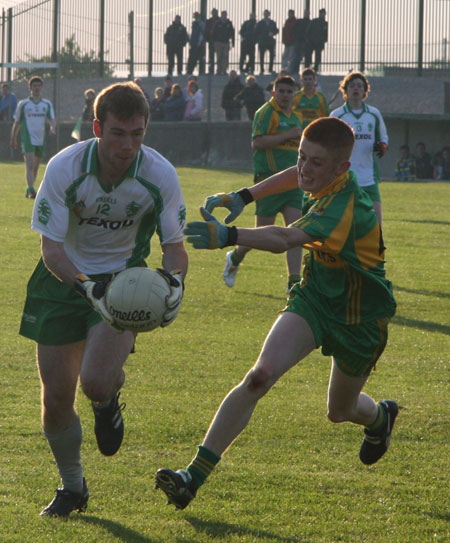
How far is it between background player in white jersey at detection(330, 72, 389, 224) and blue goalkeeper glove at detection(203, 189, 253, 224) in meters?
7.51

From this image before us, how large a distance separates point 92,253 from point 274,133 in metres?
7.03

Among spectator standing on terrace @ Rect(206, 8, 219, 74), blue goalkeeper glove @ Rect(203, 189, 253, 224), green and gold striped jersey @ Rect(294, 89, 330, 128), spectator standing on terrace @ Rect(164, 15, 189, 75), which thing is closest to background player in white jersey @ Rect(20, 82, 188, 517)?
blue goalkeeper glove @ Rect(203, 189, 253, 224)

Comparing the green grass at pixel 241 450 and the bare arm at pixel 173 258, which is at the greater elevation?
the bare arm at pixel 173 258

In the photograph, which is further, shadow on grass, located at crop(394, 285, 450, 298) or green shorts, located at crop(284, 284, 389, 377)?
shadow on grass, located at crop(394, 285, 450, 298)

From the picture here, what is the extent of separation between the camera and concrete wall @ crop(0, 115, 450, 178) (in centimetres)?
3142

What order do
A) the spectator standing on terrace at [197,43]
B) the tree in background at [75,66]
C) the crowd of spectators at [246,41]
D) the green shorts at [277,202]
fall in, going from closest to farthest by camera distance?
1. the green shorts at [277,202]
2. the crowd of spectators at [246,41]
3. the spectator standing on terrace at [197,43]
4. the tree in background at [75,66]

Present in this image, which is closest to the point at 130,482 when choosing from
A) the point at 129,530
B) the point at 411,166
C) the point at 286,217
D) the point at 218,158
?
the point at 129,530

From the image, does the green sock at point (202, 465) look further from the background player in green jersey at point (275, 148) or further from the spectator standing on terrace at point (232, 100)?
the spectator standing on terrace at point (232, 100)

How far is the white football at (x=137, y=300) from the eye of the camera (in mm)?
4578

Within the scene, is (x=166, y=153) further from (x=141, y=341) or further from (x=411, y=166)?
(x=141, y=341)

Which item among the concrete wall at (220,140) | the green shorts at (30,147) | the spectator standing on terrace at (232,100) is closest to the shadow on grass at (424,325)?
the green shorts at (30,147)

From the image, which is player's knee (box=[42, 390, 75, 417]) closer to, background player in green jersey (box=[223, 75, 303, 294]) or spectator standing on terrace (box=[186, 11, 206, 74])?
background player in green jersey (box=[223, 75, 303, 294])

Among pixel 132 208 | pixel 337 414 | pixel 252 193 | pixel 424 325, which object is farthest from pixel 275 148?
pixel 132 208

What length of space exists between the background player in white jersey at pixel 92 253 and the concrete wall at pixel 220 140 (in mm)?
26801
